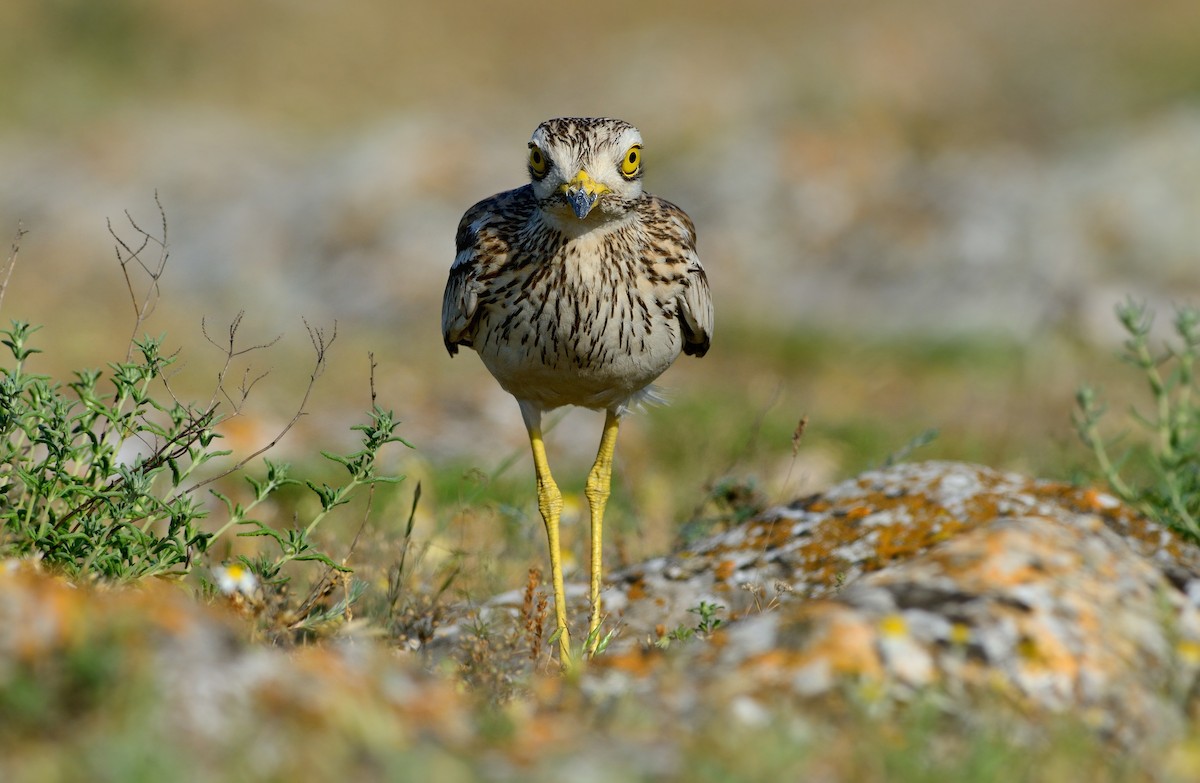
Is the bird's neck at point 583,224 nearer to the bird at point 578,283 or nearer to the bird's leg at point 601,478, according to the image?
Answer: the bird at point 578,283

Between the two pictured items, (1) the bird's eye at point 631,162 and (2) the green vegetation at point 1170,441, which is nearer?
(1) the bird's eye at point 631,162

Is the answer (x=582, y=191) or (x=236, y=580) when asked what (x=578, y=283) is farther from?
(x=236, y=580)

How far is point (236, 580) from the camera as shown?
13.3 ft

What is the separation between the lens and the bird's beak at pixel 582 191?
4504mm

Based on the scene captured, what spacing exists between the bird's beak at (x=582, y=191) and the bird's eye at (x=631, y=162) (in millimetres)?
149

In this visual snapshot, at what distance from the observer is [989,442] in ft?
27.2

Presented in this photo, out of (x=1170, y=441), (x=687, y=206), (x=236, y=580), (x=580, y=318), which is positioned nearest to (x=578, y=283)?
(x=580, y=318)

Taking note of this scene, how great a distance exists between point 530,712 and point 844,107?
45.9 ft

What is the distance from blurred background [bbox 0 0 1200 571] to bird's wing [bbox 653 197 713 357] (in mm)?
574

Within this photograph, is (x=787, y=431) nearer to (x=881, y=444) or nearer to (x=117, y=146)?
(x=881, y=444)

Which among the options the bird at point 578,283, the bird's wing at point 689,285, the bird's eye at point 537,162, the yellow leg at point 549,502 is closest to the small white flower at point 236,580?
the bird at point 578,283

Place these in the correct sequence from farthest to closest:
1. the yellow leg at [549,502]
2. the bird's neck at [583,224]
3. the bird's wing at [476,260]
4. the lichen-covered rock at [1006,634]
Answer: the yellow leg at [549,502] < the bird's wing at [476,260] < the bird's neck at [583,224] < the lichen-covered rock at [1006,634]

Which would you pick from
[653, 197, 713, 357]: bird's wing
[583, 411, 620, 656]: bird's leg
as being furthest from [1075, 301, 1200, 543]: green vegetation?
[583, 411, 620, 656]: bird's leg

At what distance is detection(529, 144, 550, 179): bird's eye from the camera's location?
478cm
